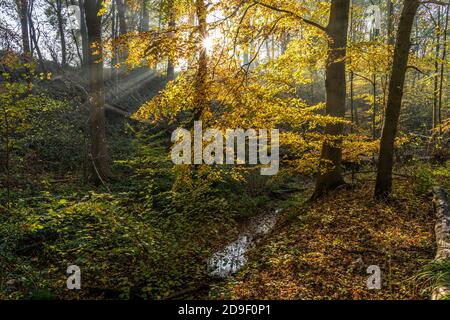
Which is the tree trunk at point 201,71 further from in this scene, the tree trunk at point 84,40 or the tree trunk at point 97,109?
the tree trunk at point 84,40

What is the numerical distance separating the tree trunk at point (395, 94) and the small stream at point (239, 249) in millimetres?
3377

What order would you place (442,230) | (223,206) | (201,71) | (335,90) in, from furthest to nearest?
(223,206)
(335,90)
(201,71)
(442,230)

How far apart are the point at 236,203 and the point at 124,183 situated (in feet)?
13.1

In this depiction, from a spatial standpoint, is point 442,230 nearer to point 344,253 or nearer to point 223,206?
point 344,253

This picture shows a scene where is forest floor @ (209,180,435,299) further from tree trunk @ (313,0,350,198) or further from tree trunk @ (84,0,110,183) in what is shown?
tree trunk @ (84,0,110,183)

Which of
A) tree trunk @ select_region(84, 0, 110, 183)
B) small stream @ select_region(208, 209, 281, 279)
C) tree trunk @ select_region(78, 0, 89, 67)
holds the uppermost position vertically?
tree trunk @ select_region(78, 0, 89, 67)

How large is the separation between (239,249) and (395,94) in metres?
5.41

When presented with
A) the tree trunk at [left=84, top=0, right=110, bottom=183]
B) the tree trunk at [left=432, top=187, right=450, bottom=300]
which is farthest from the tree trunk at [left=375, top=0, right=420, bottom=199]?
the tree trunk at [left=84, top=0, right=110, bottom=183]

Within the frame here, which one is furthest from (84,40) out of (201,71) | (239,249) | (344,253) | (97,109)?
(344,253)

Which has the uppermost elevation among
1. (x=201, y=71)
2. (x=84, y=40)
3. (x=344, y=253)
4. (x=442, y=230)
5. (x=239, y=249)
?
(x=84, y=40)

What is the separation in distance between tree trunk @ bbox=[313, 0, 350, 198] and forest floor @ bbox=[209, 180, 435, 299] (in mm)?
1081

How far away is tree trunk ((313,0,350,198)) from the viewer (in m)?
8.76

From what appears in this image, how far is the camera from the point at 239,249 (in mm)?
7945

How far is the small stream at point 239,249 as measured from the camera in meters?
6.65
